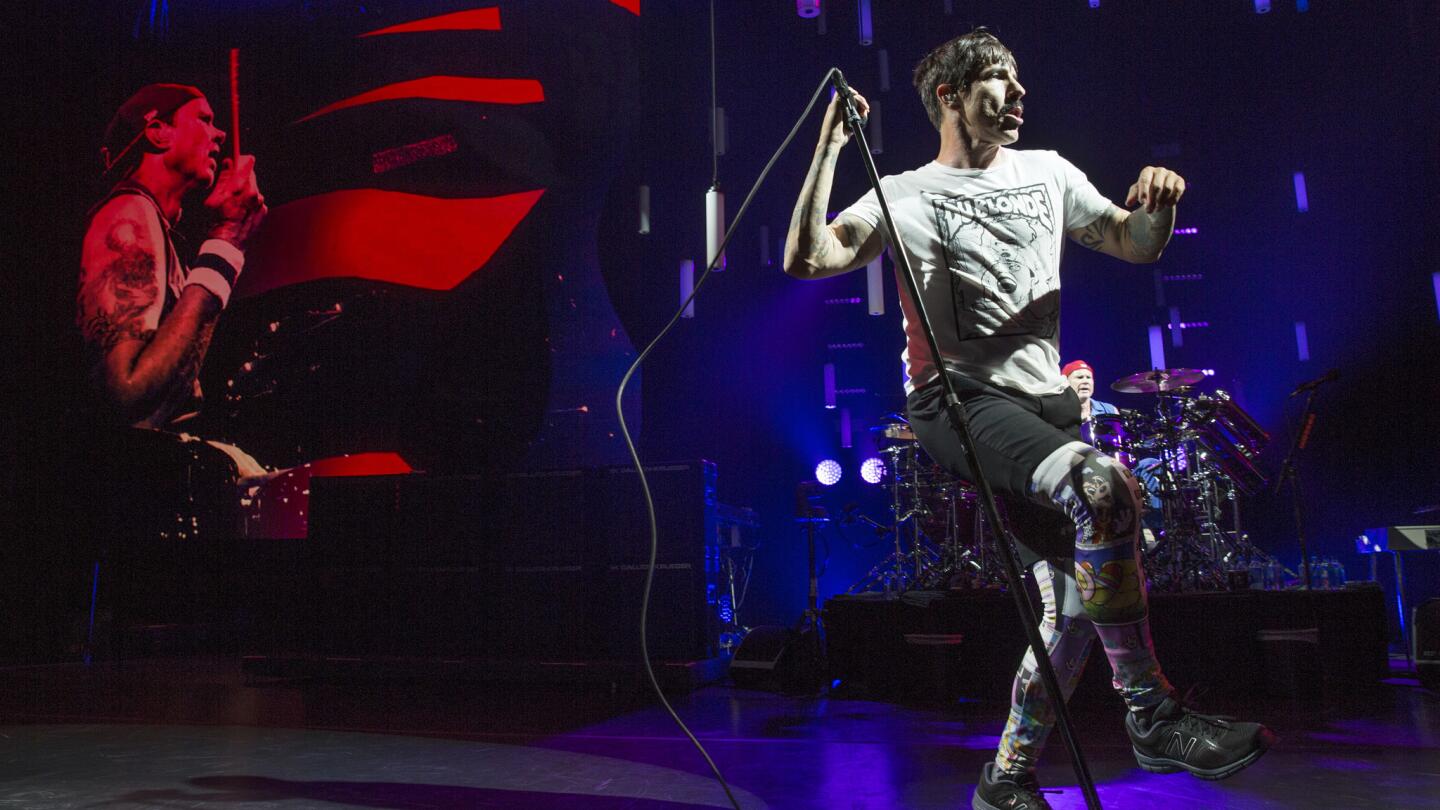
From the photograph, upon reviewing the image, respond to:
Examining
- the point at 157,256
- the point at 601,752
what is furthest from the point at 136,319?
the point at 601,752

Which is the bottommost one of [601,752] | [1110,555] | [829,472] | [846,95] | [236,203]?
[601,752]

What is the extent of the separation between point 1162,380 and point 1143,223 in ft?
15.6

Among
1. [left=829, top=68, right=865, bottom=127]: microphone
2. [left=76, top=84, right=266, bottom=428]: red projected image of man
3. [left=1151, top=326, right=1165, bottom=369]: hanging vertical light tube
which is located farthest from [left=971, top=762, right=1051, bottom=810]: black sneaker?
[left=76, top=84, right=266, bottom=428]: red projected image of man

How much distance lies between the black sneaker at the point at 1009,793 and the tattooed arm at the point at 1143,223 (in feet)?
3.89

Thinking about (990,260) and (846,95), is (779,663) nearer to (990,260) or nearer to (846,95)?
(990,260)

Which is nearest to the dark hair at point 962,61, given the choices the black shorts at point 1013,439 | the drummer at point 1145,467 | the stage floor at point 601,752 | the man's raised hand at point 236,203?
the black shorts at point 1013,439

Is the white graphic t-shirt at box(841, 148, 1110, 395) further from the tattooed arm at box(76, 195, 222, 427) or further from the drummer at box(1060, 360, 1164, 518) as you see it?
the tattooed arm at box(76, 195, 222, 427)

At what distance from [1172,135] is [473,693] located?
7.38 m

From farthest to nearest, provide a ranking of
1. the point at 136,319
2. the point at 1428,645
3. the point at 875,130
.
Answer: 1. the point at 875,130
2. the point at 136,319
3. the point at 1428,645

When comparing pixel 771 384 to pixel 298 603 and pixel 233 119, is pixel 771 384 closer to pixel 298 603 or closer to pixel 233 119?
pixel 298 603

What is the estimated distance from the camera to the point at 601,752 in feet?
10.9

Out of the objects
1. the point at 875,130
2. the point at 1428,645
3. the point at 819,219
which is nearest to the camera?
the point at 819,219

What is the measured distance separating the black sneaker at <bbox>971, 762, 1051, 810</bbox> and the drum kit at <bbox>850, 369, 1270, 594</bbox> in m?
4.01

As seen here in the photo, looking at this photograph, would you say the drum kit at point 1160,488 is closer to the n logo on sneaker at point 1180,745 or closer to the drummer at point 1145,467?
the drummer at point 1145,467
